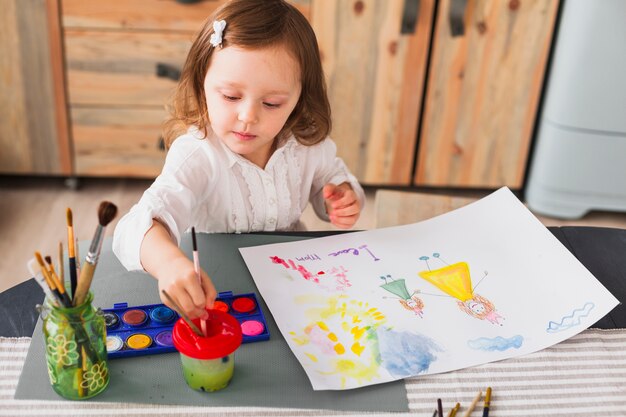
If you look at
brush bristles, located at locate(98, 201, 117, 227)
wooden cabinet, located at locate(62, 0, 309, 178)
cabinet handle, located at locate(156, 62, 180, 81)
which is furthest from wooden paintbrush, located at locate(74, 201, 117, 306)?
cabinet handle, located at locate(156, 62, 180, 81)

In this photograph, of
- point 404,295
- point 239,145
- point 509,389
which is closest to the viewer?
point 509,389

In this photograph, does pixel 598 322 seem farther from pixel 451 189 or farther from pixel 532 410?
pixel 451 189

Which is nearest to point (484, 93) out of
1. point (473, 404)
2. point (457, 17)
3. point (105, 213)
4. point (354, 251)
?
point (457, 17)

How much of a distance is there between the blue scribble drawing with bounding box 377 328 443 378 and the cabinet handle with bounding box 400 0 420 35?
4.44ft

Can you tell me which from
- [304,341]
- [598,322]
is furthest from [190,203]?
[598,322]

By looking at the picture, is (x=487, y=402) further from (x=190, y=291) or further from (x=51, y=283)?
(x=51, y=283)

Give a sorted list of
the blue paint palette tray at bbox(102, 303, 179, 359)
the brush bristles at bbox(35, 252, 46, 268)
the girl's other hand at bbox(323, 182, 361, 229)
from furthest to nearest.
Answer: the girl's other hand at bbox(323, 182, 361, 229), the blue paint palette tray at bbox(102, 303, 179, 359), the brush bristles at bbox(35, 252, 46, 268)

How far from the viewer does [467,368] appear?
721 millimetres

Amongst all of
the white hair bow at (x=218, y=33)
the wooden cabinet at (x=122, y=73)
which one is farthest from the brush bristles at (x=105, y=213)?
the wooden cabinet at (x=122, y=73)

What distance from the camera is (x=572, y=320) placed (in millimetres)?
795

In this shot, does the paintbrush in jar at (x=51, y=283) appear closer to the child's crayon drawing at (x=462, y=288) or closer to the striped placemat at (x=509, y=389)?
the striped placemat at (x=509, y=389)

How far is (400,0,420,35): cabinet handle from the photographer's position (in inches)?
75.2

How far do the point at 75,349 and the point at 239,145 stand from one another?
38cm

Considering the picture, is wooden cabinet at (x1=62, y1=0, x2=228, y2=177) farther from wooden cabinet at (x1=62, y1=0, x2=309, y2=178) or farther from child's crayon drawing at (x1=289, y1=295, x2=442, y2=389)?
child's crayon drawing at (x1=289, y1=295, x2=442, y2=389)
